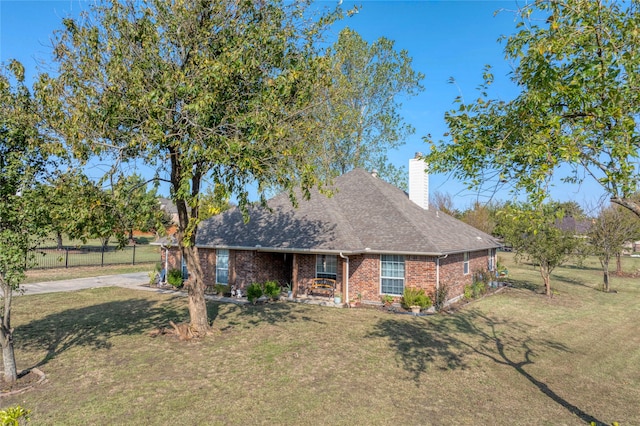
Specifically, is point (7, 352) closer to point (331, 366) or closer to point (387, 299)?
point (331, 366)

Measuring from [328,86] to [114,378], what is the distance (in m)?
9.29

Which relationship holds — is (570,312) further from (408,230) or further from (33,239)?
(33,239)

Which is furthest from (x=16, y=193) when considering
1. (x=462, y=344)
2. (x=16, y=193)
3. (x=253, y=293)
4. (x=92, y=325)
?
(x=462, y=344)

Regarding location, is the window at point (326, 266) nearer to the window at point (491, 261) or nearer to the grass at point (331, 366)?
the grass at point (331, 366)

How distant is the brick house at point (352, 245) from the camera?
16734mm

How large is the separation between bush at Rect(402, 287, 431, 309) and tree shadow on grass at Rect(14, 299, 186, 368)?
901cm

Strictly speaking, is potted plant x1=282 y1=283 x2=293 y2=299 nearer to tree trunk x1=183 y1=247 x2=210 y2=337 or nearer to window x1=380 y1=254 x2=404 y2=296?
window x1=380 y1=254 x2=404 y2=296

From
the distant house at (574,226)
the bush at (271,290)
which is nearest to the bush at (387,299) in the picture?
the bush at (271,290)

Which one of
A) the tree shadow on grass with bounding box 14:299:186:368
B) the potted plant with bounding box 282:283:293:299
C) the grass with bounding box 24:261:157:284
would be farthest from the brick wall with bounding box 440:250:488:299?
the grass with bounding box 24:261:157:284

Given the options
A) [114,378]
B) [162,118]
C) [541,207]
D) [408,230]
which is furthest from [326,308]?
[541,207]

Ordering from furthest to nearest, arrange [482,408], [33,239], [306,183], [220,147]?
[306,183]
[220,147]
[33,239]
[482,408]

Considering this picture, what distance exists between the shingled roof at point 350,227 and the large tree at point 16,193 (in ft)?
35.1

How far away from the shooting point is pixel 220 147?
921 centimetres

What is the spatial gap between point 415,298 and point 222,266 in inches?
413
